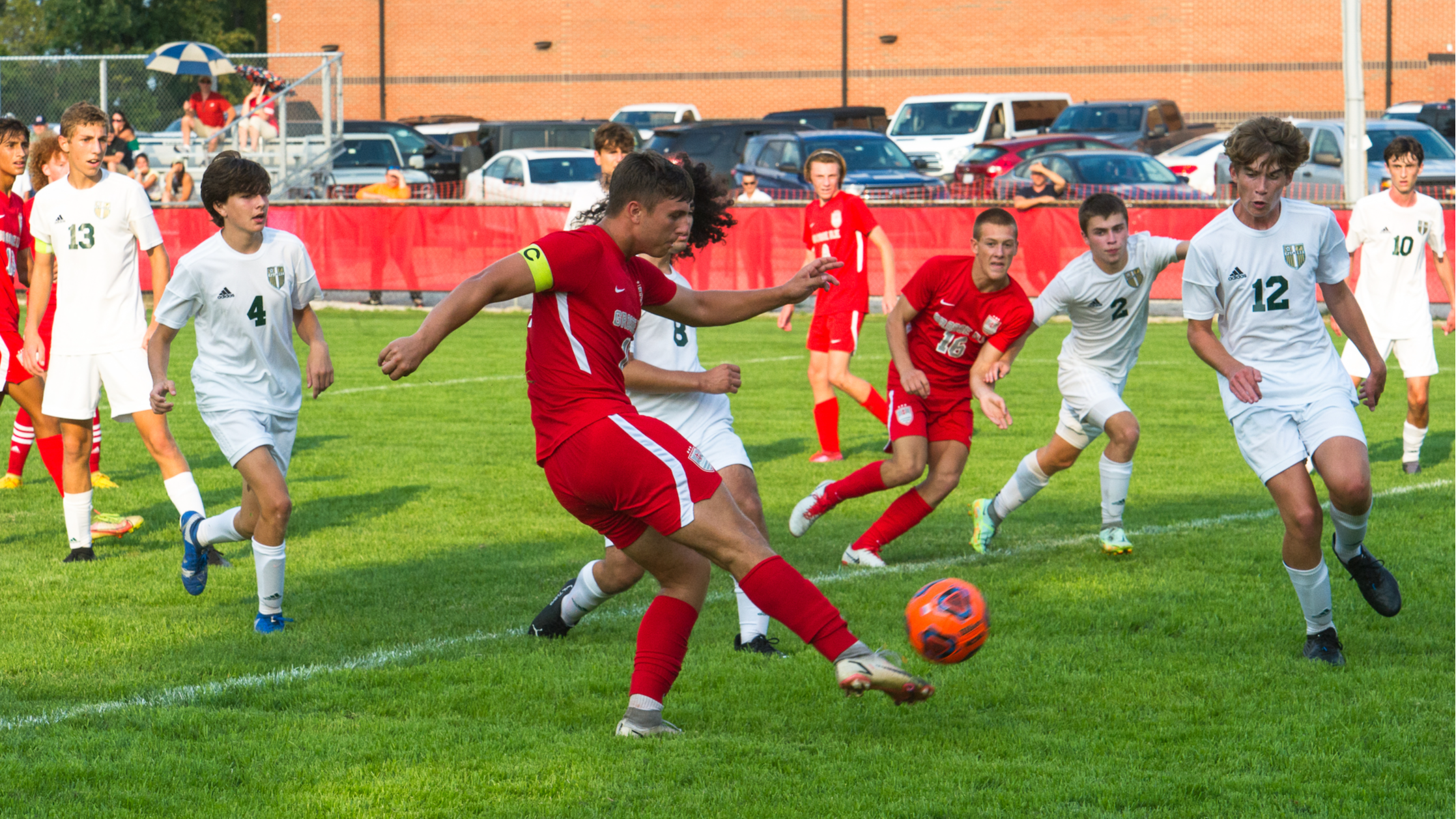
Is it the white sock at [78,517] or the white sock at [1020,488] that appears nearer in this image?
the white sock at [78,517]

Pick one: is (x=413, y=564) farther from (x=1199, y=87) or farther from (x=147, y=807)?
(x=1199, y=87)

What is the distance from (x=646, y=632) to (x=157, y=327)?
2.82 metres

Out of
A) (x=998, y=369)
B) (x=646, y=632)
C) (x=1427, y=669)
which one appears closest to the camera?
(x=646, y=632)

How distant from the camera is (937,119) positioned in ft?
107

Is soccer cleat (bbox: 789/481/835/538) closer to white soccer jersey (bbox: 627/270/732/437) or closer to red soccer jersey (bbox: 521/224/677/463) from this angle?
white soccer jersey (bbox: 627/270/732/437)

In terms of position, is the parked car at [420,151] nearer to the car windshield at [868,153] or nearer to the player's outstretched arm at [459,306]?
the car windshield at [868,153]

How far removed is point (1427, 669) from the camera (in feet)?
19.1

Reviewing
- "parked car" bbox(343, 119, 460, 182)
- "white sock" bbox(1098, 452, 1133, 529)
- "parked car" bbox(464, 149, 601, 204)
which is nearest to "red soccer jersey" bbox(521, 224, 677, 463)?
"white sock" bbox(1098, 452, 1133, 529)

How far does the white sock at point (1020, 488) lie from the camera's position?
7.88m

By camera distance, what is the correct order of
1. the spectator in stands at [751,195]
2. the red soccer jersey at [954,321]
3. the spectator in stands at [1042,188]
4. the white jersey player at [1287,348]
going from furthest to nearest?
the spectator in stands at [751,195] → the spectator in stands at [1042,188] → the red soccer jersey at [954,321] → the white jersey player at [1287,348]

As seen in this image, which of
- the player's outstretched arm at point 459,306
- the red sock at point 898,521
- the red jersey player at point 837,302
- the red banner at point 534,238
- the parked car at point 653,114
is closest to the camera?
the player's outstretched arm at point 459,306

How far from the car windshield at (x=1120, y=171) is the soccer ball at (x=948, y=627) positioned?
771 inches

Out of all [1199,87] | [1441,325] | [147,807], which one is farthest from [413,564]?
[1199,87]

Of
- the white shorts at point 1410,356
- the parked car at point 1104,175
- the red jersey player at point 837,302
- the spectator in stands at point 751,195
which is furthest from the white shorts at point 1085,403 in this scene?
the parked car at point 1104,175
